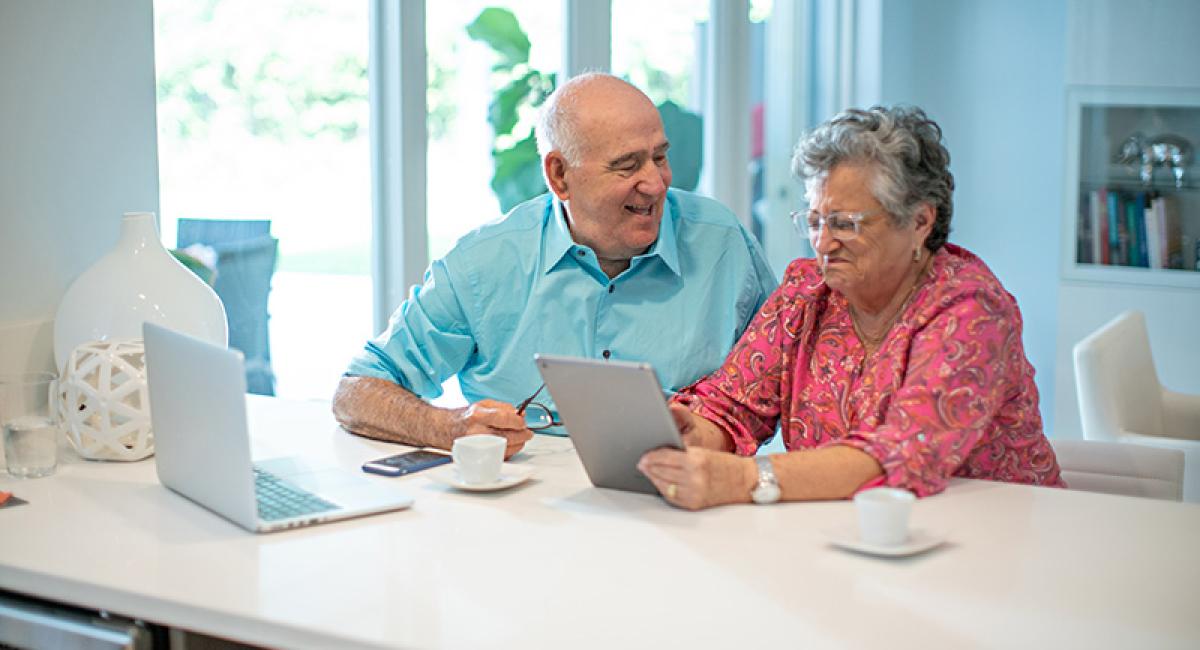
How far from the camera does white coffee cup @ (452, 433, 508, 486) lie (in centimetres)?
182

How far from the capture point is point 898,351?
1910 millimetres

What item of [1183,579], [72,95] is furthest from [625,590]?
[72,95]

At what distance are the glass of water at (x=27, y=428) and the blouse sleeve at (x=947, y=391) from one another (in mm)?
1240

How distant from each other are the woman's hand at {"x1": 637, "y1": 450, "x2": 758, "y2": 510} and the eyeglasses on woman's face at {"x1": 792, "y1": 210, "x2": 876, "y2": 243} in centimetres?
44

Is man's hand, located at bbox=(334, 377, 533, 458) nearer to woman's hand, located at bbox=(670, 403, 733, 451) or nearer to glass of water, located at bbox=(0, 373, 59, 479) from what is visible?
woman's hand, located at bbox=(670, 403, 733, 451)

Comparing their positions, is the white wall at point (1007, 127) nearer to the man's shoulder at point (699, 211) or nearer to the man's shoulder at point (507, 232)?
the man's shoulder at point (699, 211)

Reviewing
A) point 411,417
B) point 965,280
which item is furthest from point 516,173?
point 965,280

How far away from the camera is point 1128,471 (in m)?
2.19

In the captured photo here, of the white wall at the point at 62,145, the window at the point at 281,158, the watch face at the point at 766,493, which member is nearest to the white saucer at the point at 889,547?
the watch face at the point at 766,493

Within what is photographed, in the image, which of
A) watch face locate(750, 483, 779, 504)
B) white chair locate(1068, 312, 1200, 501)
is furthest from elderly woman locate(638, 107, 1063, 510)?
white chair locate(1068, 312, 1200, 501)

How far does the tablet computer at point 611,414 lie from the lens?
1.65 m

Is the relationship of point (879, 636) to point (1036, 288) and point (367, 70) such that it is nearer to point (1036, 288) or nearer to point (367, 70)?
point (367, 70)

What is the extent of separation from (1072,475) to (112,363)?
1.66m

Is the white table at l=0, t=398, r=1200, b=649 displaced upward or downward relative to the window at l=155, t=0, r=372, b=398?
downward
